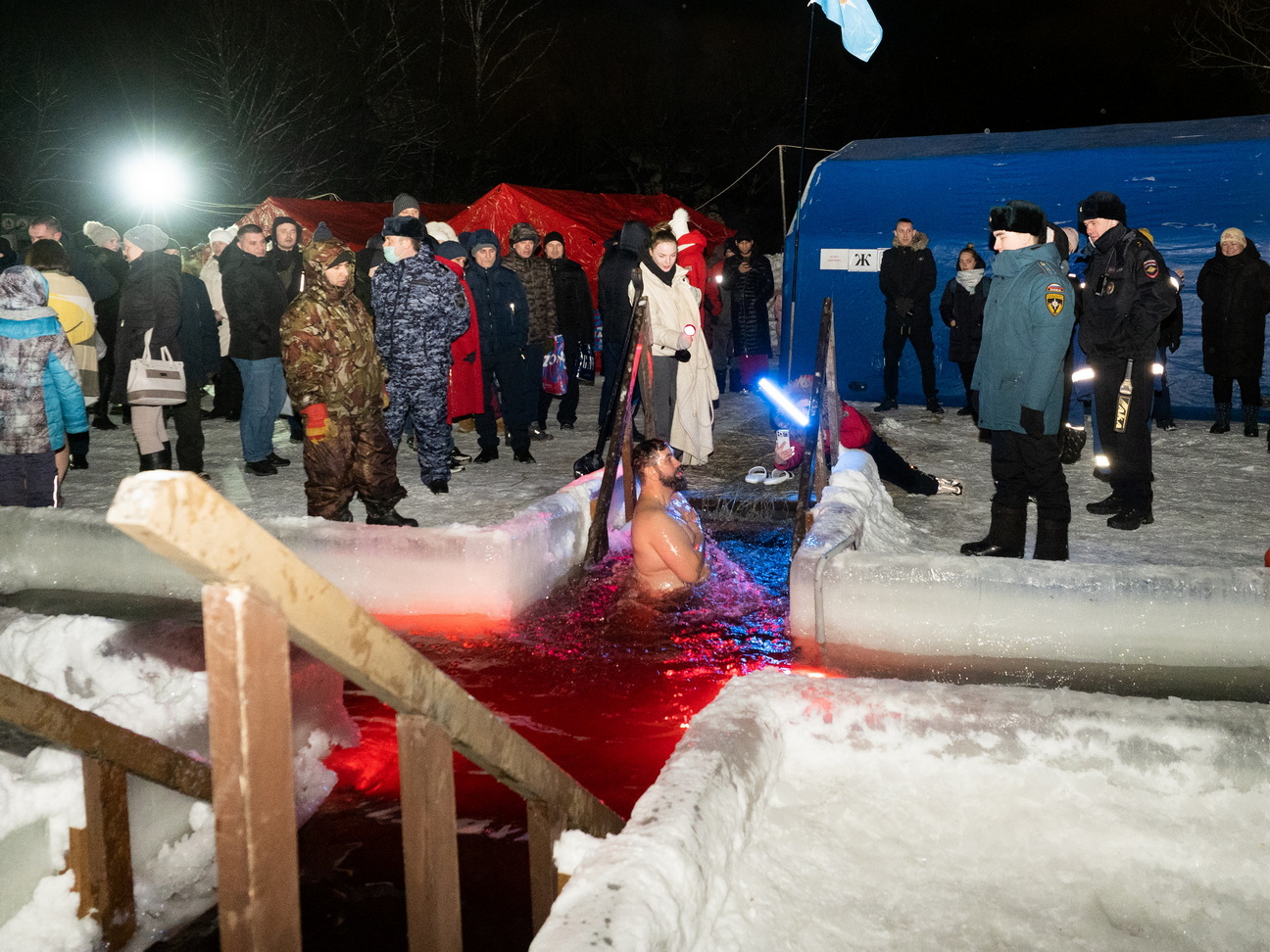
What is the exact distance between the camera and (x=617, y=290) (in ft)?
29.8

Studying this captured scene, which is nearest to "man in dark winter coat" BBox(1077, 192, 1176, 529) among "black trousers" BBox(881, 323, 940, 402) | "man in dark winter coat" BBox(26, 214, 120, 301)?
"black trousers" BBox(881, 323, 940, 402)

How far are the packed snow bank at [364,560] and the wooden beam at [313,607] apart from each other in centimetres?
312

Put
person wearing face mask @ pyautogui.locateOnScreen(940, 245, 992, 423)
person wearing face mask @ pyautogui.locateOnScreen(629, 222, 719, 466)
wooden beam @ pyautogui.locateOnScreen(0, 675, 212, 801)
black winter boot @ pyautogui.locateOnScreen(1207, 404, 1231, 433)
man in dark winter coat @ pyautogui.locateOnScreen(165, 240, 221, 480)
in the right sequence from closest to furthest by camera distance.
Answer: wooden beam @ pyautogui.locateOnScreen(0, 675, 212, 801)
man in dark winter coat @ pyautogui.locateOnScreen(165, 240, 221, 480)
person wearing face mask @ pyautogui.locateOnScreen(629, 222, 719, 466)
black winter boot @ pyautogui.locateOnScreen(1207, 404, 1231, 433)
person wearing face mask @ pyautogui.locateOnScreen(940, 245, 992, 423)

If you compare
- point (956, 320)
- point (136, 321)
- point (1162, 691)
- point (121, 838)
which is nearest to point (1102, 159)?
point (956, 320)

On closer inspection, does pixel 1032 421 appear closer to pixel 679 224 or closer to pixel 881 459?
pixel 881 459

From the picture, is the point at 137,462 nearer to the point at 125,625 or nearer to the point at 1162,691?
the point at 125,625

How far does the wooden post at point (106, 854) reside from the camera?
2.63 meters

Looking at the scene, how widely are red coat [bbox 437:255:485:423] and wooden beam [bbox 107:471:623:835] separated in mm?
6338

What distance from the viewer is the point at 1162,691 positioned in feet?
14.5

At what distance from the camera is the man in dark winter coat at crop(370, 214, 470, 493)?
6773 millimetres

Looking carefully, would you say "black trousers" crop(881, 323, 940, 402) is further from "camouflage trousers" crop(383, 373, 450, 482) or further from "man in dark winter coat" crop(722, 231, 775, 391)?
"camouflage trousers" crop(383, 373, 450, 482)

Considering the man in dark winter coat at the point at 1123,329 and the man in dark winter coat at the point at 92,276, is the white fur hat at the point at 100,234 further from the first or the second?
the man in dark winter coat at the point at 1123,329

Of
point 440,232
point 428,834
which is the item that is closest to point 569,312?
point 440,232

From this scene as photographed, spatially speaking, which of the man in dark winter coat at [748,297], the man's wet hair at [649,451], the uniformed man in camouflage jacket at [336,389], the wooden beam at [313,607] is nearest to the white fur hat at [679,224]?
the man's wet hair at [649,451]
